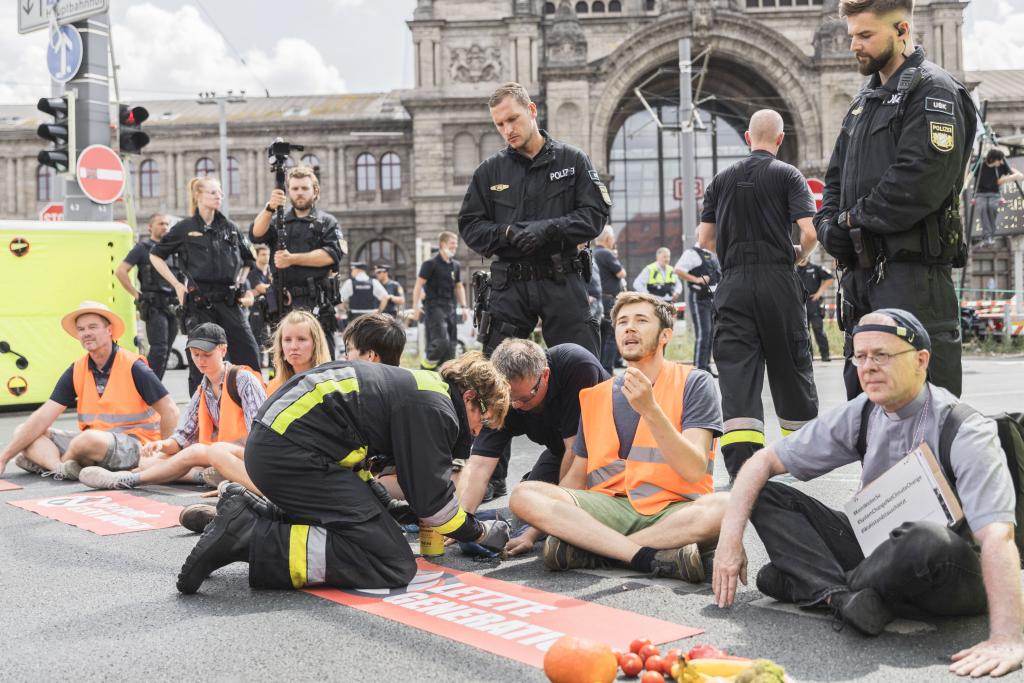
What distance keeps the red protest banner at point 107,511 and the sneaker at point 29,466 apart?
119cm

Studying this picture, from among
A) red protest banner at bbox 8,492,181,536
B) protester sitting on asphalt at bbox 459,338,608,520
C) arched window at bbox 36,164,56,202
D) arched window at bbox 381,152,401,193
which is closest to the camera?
protester sitting on asphalt at bbox 459,338,608,520

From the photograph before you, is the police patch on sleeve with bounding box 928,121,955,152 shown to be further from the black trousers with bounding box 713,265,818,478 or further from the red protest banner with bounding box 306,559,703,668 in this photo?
the red protest banner with bounding box 306,559,703,668

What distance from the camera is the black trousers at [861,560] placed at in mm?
3396

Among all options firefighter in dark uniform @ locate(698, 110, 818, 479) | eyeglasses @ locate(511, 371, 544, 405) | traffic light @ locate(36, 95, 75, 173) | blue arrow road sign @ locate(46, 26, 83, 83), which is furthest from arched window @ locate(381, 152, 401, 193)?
eyeglasses @ locate(511, 371, 544, 405)

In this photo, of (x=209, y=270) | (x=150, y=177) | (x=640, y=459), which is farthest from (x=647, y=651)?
(x=150, y=177)

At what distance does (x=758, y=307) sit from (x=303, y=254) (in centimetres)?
416

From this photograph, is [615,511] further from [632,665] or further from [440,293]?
[440,293]

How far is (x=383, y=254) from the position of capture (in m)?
58.2

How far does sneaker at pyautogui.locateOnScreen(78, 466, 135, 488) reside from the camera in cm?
718

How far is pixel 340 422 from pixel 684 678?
1.95 m

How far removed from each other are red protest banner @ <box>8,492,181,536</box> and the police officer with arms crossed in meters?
8.43

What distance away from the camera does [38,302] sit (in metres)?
12.6

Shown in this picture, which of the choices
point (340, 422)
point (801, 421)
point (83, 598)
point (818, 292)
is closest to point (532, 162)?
point (801, 421)

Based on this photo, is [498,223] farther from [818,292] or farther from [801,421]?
[818,292]
